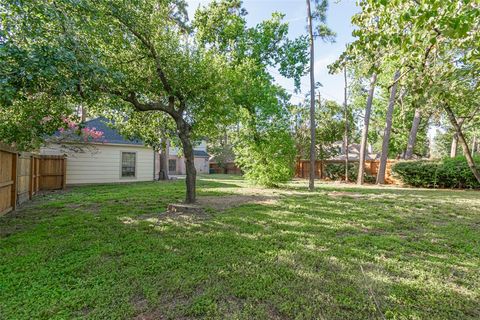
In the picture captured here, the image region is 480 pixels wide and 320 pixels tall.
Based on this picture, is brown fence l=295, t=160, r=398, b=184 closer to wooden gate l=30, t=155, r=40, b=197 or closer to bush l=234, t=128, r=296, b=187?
bush l=234, t=128, r=296, b=187

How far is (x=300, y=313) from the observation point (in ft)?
7.14

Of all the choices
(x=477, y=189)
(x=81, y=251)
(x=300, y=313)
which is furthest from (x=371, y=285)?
(x=477, y=189)

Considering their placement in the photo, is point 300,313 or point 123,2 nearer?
point 300,313

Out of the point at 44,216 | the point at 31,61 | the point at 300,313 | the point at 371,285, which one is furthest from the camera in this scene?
the point at 44,216

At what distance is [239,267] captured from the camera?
3066 millimetres

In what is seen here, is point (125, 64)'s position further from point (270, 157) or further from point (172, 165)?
point (172, 165)

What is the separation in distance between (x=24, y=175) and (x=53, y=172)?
11.0ft

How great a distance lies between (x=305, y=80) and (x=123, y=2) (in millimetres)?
12042

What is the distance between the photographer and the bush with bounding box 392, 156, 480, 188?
39.1 ft

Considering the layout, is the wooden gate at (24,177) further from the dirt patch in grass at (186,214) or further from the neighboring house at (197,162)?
the neighboring house at (197,162)

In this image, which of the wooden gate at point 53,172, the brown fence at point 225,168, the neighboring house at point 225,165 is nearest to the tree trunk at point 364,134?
the brown fence at point 225,168

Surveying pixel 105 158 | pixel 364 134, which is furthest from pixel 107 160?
pixel 364 134

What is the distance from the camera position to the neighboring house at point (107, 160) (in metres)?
11.7

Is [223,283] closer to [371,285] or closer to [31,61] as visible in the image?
[371,285]
